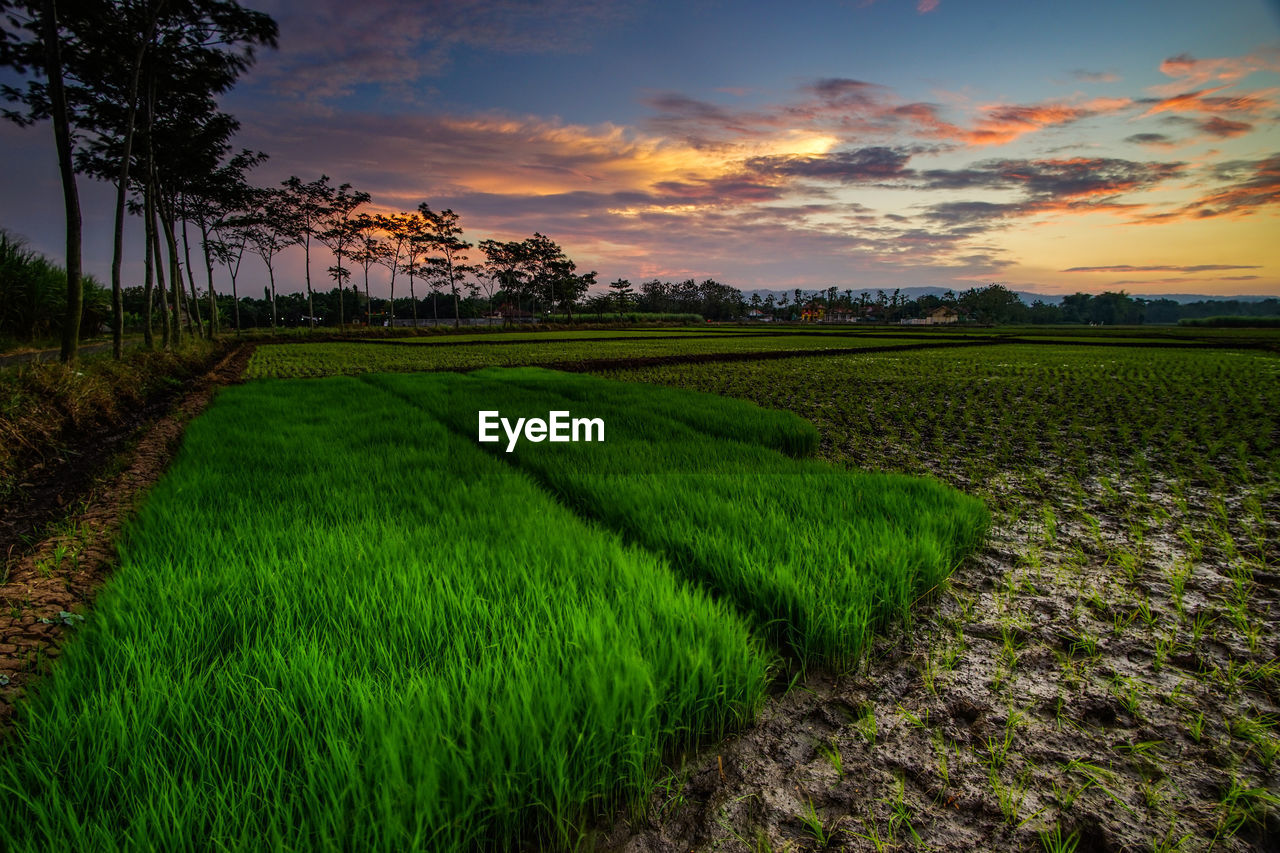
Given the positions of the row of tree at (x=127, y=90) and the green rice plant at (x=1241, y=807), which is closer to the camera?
the green rice plant at (x=1241, y=807)

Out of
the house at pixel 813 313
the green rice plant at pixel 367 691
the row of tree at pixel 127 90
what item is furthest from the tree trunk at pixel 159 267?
the house at pixel 813 313

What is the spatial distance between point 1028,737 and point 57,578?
398 centimetres

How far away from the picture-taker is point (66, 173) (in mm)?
8609

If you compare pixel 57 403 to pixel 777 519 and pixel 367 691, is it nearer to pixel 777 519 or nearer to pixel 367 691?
pixel 367 691

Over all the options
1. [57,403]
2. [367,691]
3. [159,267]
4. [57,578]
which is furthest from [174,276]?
[367,691]

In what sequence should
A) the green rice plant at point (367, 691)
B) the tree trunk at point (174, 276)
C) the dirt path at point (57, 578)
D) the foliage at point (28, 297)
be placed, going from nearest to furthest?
the green rice plant at point (367, 691) < the dirt path at point (57, 578) < the foliage at point (28, 297) < the tree trunk at point (174, 276)

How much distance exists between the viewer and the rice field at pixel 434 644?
1139 mm

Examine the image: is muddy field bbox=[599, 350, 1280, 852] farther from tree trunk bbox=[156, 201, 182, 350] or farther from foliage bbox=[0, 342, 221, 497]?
tree trunk bbox=[156, 201, 182, 350]

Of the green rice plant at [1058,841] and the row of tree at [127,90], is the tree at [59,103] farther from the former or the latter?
the green rice plant at [1058,841]

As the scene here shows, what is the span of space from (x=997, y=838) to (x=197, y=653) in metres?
2.34

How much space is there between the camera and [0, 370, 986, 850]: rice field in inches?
44.8

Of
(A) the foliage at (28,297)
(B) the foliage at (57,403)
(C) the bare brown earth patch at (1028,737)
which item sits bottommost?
(C) the bare brown earth patch at (1028,737)

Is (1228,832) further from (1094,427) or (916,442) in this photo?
(1094,427)

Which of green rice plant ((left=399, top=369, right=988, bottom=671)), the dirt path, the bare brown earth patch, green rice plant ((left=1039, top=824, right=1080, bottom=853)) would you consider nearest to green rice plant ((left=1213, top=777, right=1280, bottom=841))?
the bare brown earth patch
